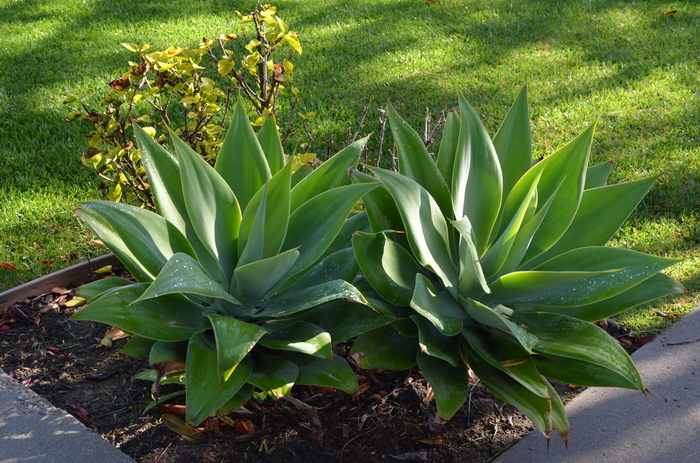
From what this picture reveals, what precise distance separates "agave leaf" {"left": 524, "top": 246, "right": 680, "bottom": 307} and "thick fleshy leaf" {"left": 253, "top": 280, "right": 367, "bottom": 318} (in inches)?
26.0

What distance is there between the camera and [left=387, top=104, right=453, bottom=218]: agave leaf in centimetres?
238

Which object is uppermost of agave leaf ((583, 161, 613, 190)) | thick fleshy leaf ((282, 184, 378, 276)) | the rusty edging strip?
thick fleshy leaf ((282, 184, 378, 276))

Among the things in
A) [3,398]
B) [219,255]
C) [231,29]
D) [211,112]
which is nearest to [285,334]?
[219,255]

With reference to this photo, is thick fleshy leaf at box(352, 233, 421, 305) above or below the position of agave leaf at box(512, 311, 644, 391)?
above

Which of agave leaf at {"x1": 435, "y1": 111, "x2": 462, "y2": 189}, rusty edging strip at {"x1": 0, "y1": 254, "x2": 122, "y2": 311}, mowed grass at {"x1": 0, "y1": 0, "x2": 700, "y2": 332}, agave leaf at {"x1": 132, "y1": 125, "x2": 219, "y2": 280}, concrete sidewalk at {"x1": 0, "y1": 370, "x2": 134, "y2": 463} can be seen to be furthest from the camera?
mowed grass at {"x1": 0, "y1": 0, "x2": 700, "y2": 332}

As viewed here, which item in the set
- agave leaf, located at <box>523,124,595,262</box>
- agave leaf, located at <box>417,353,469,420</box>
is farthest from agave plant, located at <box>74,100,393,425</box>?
agave leaf, located at <box>523,124,595,262</box>

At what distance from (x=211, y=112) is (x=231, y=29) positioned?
13.6 ft

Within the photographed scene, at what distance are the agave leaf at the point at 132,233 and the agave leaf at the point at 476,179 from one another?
1.07 meters

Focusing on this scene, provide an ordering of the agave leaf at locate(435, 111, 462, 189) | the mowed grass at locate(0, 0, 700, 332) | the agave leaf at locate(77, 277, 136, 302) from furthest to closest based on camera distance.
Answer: the mowed grass at locate(0, 0, 700, 332), the agave leaf at locate(435, 111, 462, 189), the agave leaf at locate(77, 277, 136, 302)

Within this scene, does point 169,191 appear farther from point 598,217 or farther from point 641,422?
point 641,422

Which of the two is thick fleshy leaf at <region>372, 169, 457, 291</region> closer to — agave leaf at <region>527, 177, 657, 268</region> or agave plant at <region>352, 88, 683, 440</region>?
agave plant at <region>352, 88, 683, 440</region>

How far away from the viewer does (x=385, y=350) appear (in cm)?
218

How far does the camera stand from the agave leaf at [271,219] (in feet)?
7.05

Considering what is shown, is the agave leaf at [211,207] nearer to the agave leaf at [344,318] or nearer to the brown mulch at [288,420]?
the agave leaf at [344,318]
